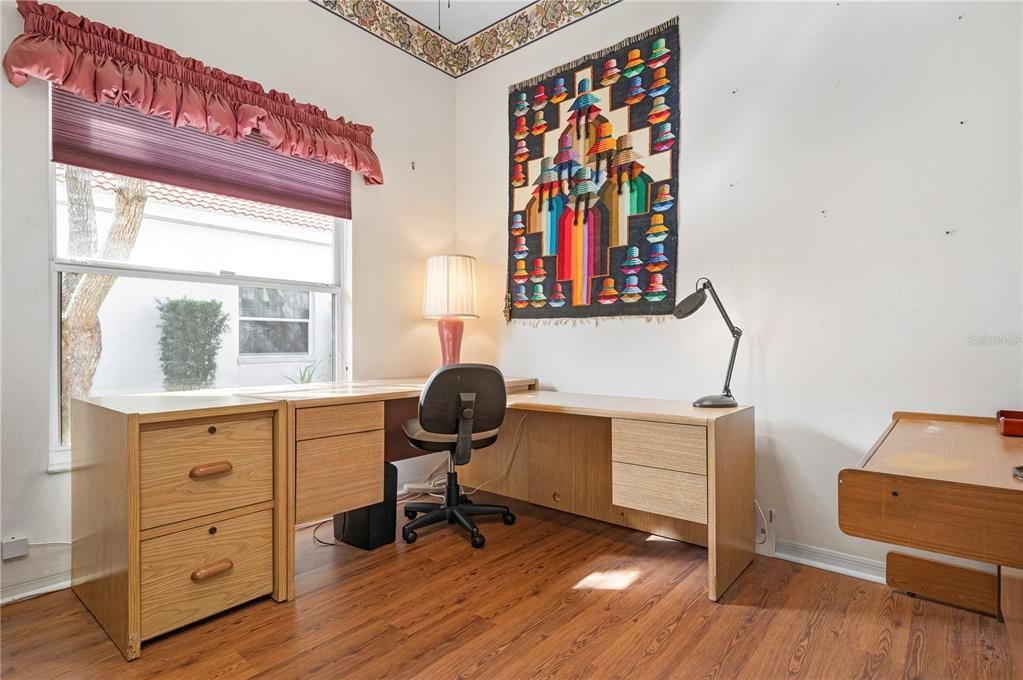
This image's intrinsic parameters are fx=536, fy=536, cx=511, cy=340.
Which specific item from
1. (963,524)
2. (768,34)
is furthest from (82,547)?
(768,34)

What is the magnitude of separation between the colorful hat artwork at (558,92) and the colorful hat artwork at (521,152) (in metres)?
0.28

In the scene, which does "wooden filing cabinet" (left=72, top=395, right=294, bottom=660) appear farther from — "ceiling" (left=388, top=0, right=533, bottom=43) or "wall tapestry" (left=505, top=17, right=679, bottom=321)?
"ceiling" (left=388, top=0, right=533, bottom=43)

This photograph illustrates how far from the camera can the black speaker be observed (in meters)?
2.36

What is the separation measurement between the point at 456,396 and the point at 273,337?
1.06 meters

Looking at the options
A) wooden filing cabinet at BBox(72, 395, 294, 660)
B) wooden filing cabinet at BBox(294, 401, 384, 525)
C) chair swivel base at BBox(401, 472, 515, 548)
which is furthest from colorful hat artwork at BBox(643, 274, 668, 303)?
wooden filing cabinet at BBox(72, 395, 294, 660)

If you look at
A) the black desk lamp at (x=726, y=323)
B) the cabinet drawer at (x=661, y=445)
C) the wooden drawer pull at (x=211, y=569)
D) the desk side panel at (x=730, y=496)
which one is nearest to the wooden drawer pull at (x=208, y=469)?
the wooden drawer pull at (x=211, y=569)

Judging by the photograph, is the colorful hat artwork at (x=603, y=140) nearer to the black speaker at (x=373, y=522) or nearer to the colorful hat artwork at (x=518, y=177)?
the colorful hat artwork at (x=518, y=177)

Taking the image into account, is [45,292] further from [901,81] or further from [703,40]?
[901,81]

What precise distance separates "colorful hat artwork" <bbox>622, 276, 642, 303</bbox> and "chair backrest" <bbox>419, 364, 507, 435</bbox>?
0.80 m

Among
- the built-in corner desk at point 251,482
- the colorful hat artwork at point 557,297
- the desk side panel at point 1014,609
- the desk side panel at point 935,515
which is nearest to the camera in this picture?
the desk side panel at point 935,515

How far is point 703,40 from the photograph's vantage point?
2.48 meters

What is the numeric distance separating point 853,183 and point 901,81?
39cm

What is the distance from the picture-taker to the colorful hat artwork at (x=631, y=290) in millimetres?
2697

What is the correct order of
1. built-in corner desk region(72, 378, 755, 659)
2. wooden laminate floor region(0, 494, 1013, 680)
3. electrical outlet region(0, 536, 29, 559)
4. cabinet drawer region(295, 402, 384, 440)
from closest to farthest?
wooden laminate floor region(0, 494, 1013, 680), built-in corner desk region(72, 378, 755, 659), electrical outlet region(0, 536, 29, 559), cabinet drawer region(295, 402, 384, 440)
